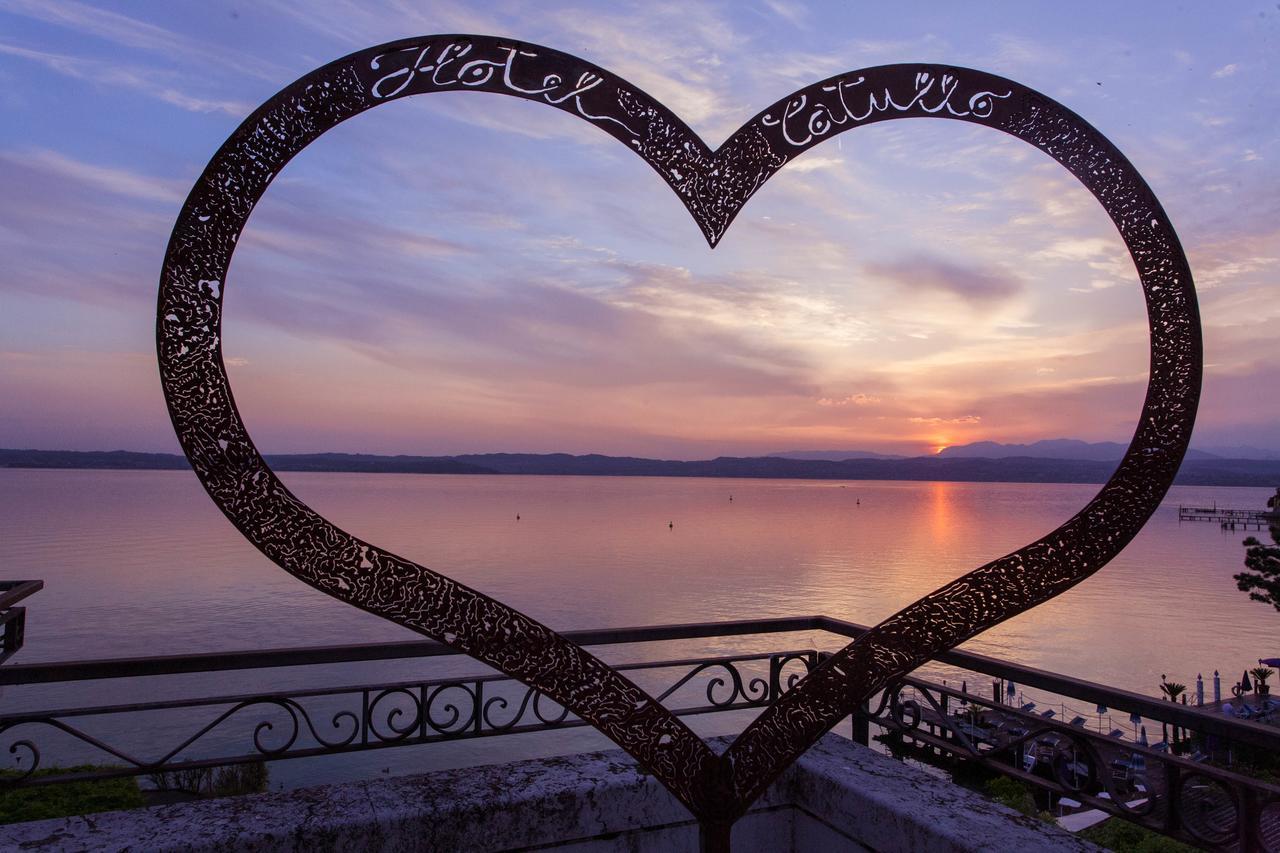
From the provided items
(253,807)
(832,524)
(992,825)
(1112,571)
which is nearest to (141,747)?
(253,807)

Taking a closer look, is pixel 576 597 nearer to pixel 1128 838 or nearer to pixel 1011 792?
pixel 1011 792

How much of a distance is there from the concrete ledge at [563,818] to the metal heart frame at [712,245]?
11.3 inches

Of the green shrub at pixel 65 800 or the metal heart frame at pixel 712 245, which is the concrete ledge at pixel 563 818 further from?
the green shrub at pixel 65 800

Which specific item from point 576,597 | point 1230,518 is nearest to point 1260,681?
point 576,597

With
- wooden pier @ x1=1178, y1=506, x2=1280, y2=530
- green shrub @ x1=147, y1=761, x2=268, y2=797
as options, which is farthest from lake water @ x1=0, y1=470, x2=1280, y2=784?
wooden pier @ x1=1178, y1=506, x2=1280, y2=530

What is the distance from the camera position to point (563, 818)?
221 centimetres

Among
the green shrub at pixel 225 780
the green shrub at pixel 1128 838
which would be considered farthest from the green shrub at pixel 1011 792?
the green shrub at pixel 225 780

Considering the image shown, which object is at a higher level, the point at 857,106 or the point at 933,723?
the point at 857,106

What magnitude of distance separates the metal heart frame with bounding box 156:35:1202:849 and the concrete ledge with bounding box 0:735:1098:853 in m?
0.29

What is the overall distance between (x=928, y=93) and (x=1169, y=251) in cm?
72

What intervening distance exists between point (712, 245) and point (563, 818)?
1.53m

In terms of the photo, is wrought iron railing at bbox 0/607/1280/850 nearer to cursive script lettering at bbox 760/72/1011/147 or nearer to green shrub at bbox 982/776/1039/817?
cursive script lettering at bbox 760/72/1011/147

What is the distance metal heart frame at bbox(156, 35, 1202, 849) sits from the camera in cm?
188

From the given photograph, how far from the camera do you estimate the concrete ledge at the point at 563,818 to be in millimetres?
1980
